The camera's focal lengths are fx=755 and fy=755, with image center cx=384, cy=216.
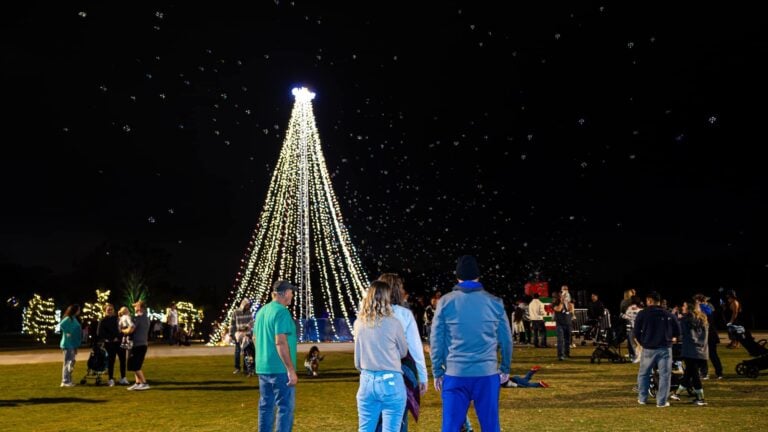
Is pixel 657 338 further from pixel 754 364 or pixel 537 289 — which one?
pixel 537 289

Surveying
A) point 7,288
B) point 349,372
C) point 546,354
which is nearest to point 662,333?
point 349,372

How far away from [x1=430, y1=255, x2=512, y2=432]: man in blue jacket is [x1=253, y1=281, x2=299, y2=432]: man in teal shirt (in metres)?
1.52

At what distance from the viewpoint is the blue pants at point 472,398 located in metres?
5.95

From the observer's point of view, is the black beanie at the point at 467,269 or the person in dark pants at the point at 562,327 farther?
the person in dark pants at the point at 562,327

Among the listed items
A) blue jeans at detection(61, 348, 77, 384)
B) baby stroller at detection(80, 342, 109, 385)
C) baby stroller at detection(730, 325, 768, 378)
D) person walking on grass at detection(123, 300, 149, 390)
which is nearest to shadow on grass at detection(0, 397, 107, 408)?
person walking on grass at detection(123, 300, 149, 390)

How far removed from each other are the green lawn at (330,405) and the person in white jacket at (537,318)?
23.3 feet

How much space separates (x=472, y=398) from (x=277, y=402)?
6.72 ft

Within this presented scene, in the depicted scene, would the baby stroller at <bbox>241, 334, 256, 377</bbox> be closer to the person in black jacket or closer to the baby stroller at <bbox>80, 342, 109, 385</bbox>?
the person in black jacket

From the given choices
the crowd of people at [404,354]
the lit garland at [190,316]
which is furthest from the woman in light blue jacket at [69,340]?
the lit garland at [190,316]

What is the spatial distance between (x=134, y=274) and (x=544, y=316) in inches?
2175

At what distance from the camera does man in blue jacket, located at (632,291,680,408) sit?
10.8 m

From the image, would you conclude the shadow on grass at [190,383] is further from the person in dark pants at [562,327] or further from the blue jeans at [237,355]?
the person in dark pants at [562,327]

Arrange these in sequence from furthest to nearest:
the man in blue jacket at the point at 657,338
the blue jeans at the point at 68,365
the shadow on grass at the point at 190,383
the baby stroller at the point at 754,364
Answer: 1. the shadow on grass at the point at 190,383
2. the blue jeans at the point at 68,365
3. the baby stroller at the point at 754,364
4. the man in blue jacket at the point at 657,338

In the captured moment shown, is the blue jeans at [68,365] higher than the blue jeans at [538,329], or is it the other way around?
the blue jeans at [538,329]
